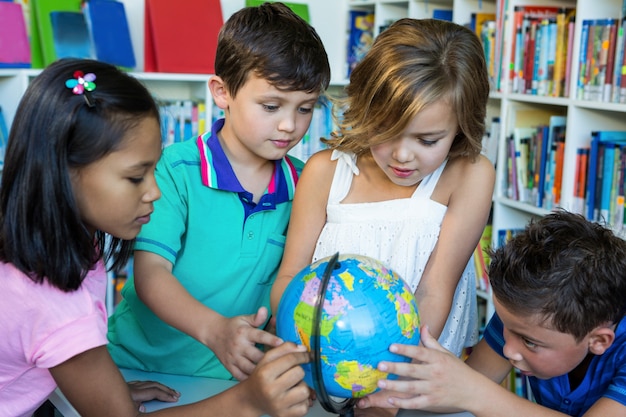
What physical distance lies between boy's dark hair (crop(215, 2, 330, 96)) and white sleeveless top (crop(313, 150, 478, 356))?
24cm

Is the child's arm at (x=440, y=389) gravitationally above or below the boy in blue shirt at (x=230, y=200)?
below

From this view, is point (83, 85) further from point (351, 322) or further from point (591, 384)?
point (591, 384)

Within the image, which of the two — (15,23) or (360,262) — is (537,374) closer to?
(360,262)

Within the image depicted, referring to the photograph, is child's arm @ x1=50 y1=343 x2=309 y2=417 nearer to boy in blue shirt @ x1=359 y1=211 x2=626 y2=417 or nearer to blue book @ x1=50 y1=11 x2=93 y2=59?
boy in blue shirt @ x1=359 y1=211 x2=626 y2=417

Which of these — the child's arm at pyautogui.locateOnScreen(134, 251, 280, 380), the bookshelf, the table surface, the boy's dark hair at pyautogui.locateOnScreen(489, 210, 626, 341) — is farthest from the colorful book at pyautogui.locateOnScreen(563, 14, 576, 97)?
the child's arm at pyautogui.locateOnScreen(134, 251, 280, 380)

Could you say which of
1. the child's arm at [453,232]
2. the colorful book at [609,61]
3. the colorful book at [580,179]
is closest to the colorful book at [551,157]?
the colorful book at [580,179]

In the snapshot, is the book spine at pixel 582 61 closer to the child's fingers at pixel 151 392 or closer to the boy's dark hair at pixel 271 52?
the boy's dark hair at pixel 271 52

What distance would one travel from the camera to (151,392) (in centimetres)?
194

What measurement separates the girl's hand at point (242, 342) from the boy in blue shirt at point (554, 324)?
0.28 metres

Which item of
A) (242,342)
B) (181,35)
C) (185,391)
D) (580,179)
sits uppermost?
(181,35)

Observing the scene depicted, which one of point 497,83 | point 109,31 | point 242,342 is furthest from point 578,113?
point 109,31

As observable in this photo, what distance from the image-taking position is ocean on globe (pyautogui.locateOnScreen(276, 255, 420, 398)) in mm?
1461

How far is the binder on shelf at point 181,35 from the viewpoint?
4.64m

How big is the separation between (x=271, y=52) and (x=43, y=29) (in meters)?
2.75
